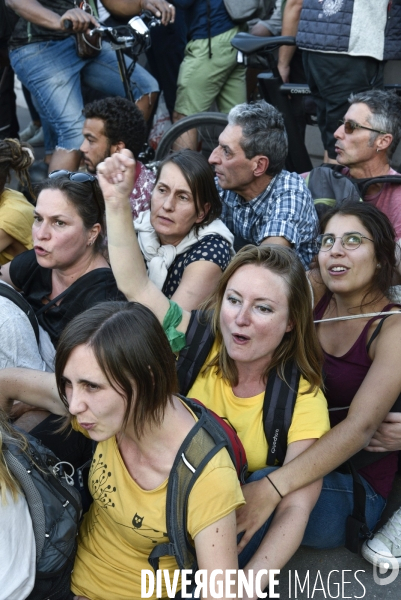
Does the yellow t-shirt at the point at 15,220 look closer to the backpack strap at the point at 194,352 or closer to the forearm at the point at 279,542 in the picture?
the backpack strap at the point at 194,352

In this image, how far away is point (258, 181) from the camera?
12.3 feet

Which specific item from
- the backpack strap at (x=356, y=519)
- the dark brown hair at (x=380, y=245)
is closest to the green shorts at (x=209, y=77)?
the dark brown hair at (x=380, y=245)

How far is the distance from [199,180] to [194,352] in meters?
1.03

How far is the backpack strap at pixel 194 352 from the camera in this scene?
2.57 metres

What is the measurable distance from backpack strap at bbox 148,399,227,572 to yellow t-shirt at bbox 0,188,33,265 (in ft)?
6.14

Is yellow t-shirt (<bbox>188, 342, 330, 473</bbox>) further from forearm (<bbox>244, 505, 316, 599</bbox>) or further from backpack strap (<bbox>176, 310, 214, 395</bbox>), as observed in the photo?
forearm (<bbox>244, 505, 316, 599</bbox>)

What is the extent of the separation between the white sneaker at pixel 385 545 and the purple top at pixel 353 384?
114mm

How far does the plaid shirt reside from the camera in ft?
11.4

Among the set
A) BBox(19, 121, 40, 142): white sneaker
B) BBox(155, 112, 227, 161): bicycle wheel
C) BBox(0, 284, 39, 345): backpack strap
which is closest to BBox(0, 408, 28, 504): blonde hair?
BBox(0, 284, 39, 345): backpack strap

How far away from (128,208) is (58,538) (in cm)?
105

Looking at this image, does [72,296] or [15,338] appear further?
[72,296]

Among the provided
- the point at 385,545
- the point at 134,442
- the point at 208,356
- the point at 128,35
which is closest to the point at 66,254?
the point at 208,356

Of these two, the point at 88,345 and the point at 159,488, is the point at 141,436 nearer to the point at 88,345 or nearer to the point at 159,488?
the point at 159,488

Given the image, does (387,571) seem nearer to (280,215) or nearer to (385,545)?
(385,545)
